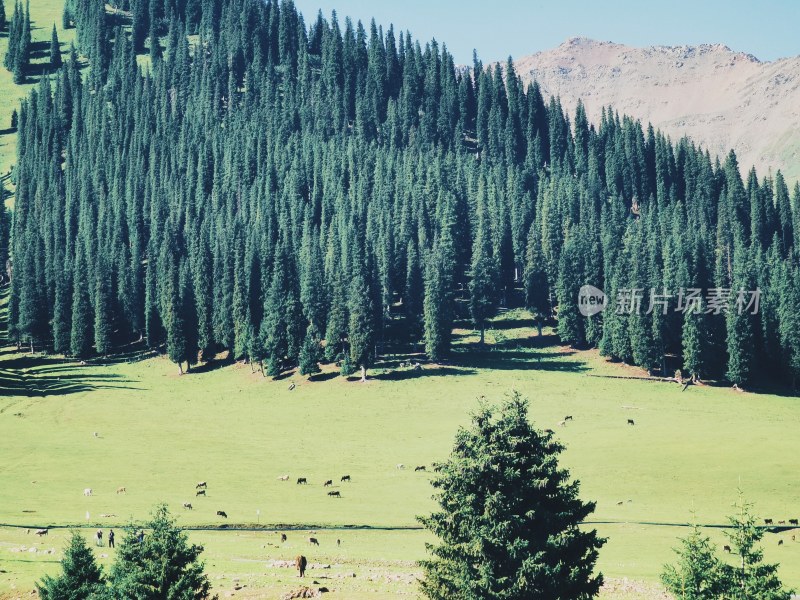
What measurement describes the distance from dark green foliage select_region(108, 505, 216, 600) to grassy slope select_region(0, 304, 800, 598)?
1004cm

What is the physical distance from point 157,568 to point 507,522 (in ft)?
38.8

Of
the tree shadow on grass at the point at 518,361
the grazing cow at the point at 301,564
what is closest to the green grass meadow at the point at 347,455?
the tree shadow on grass at the point at 518,361

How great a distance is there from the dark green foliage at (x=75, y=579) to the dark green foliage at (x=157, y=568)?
206 cm

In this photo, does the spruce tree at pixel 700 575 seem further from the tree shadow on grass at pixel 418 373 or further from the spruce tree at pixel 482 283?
the spruce tree at pixel 482 283

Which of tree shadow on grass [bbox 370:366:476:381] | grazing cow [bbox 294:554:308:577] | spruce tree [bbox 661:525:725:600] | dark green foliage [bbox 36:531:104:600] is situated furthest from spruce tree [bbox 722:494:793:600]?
tree shadow on grass [bbox 370:366:476:381]

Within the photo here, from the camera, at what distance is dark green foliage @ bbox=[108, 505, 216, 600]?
102 ft

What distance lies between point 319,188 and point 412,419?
90638 millimetres

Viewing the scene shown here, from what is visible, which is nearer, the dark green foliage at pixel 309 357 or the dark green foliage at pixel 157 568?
the dark green foliage at pixel 157 568

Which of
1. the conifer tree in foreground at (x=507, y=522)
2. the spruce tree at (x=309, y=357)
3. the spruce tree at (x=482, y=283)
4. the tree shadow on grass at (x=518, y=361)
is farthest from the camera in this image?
the spruce tree at (x=482, y=283)

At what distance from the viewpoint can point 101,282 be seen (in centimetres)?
14112

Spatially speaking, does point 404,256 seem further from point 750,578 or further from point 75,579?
point 750,578

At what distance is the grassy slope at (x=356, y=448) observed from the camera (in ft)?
193

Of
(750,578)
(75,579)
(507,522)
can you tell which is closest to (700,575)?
(750,578)

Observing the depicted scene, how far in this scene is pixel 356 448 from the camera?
8706 cm
